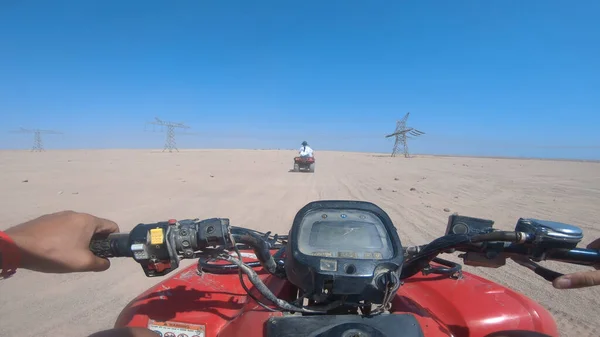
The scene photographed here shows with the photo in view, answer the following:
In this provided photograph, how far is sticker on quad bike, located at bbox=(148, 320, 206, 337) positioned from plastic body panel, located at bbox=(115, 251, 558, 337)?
2cm

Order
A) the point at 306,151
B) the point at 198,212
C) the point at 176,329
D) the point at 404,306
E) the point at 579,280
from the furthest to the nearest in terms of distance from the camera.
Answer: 1. the point at 306,151
2. the point at 198,212
3. the point at 176,329
4. the point at 404,306
5. the point at 579,280

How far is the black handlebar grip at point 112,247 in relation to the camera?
146 centimetres

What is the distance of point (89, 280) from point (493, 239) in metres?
5.00

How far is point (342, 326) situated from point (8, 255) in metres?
1.13

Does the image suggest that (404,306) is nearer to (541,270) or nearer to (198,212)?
(541,270)

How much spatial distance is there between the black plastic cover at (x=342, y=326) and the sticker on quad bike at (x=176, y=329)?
51 centimetres

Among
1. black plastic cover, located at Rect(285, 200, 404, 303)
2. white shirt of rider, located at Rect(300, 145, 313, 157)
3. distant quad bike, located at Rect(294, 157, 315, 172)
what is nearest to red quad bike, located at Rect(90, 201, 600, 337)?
black plastic cover, located at Rect(285, 200, 404, 303)

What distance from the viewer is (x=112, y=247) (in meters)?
1.46

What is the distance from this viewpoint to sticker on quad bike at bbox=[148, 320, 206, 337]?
5.36ft

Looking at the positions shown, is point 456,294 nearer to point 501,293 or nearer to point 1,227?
point 501,293

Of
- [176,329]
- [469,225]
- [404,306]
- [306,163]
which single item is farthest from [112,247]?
[306,163]

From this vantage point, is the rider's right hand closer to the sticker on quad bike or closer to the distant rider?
the sticker on quad bike

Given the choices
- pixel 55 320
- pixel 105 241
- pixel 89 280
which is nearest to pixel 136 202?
pixel 89 280

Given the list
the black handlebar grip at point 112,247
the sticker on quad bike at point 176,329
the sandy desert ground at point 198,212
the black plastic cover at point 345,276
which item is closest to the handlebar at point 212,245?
the black handlebar grip at point 112,247
